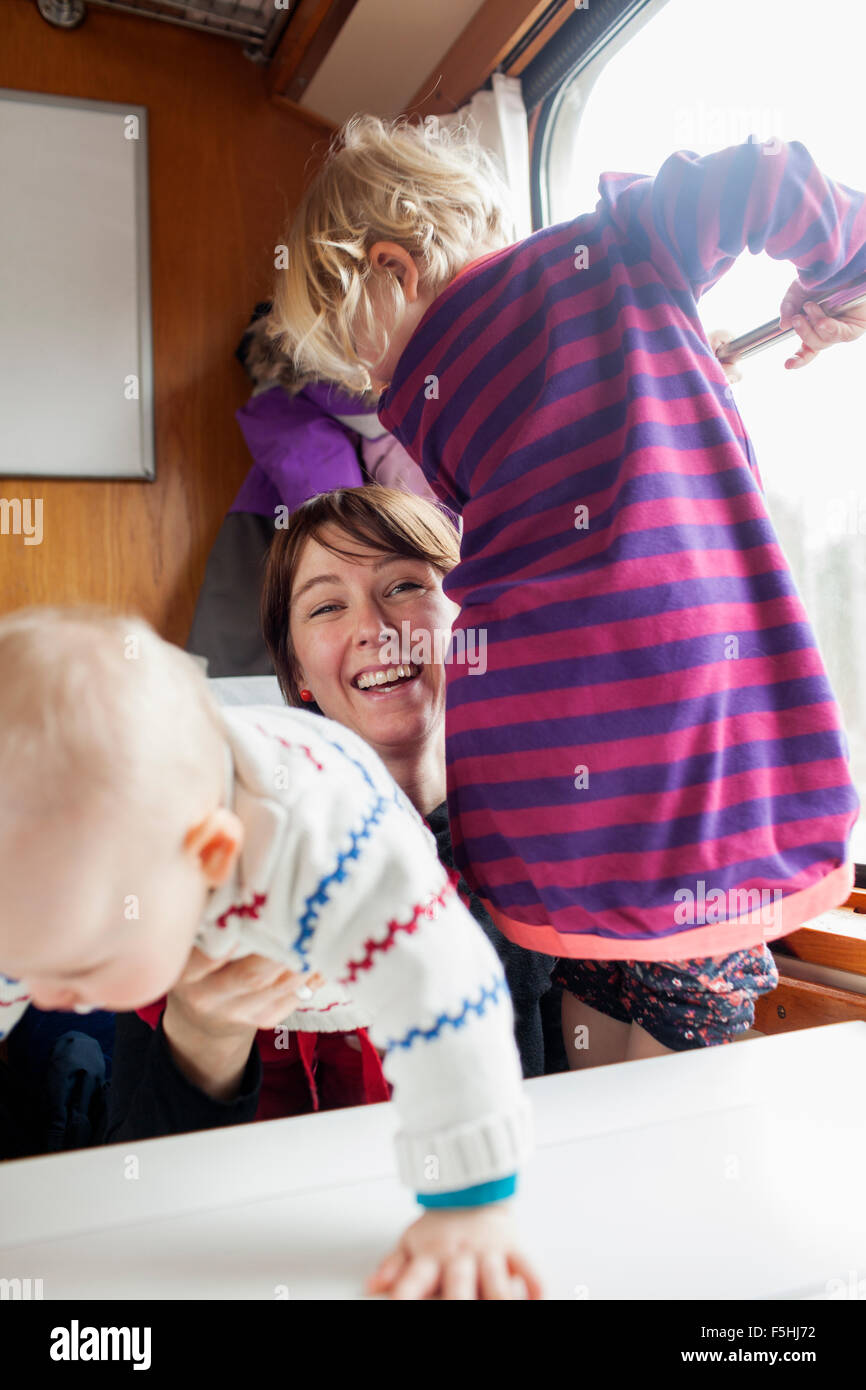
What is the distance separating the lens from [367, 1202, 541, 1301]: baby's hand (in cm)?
53

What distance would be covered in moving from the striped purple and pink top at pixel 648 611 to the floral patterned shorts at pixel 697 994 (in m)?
0.10

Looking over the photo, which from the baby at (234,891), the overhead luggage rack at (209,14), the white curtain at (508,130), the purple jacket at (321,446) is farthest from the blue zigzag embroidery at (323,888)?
the overhead luggage rack at (209,14)

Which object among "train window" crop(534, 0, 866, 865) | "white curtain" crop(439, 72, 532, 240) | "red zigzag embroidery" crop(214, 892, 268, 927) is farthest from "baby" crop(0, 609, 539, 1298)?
"white curtain" crop(439, 72, 532, 240)

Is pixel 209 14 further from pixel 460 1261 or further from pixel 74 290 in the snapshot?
pixel 460 1261

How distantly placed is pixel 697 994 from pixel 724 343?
71 cm

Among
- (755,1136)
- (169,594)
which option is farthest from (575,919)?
(169,594)

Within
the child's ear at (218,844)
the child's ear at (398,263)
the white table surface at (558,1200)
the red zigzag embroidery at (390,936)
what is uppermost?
the child's ear at (398,263)

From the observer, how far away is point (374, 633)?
1.24 metres

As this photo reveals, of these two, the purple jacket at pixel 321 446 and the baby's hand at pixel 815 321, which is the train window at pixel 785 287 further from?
the purple jacket at pixel 321 446

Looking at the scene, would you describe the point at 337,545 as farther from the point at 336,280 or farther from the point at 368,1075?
the point at 368,1075

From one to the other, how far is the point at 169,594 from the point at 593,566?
1.80 m

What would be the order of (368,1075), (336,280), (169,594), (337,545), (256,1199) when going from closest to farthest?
(256,1199)
(368,1075)
(336,280)
(337,545)
(169,594)

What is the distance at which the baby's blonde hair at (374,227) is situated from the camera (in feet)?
3.38
